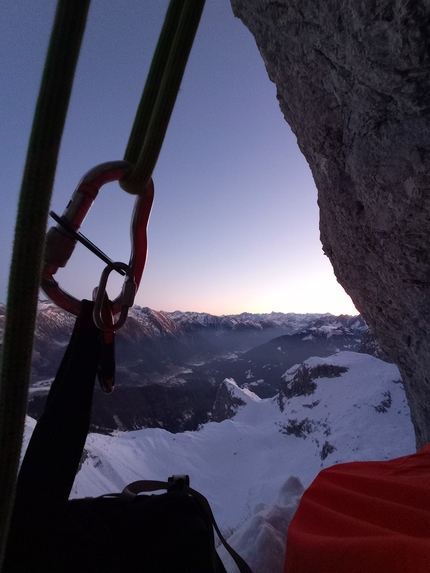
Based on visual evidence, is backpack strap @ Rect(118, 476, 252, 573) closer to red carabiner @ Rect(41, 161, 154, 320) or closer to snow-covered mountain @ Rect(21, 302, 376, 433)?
red carabiner @ Rect(41, 161, 154, 320)

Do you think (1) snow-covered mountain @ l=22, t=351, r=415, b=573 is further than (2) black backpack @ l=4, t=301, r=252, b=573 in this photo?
Yes

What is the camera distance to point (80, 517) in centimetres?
75

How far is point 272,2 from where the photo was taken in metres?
2.72

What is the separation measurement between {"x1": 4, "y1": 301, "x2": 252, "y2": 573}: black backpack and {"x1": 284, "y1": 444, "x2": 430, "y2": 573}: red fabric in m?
0.27

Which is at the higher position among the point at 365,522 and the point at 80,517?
the point at 80,517

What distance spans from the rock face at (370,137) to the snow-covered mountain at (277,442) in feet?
48.7

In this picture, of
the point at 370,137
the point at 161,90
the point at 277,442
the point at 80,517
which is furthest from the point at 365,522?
the point at 277,442

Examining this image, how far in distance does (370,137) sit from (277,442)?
33.0m

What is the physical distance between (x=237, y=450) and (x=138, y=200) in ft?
108

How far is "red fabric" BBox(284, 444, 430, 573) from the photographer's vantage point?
819 mm

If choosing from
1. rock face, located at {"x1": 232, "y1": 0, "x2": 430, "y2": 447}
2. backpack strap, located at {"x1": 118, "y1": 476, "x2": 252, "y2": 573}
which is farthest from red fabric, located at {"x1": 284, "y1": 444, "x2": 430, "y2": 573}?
rock face, located at {"x1": 232, "y1": 0, "x2": 430, "y2": 447}

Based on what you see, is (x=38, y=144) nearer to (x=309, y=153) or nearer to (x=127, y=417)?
(x=309, y=153)

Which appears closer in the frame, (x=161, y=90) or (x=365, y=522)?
(x=161, y=90)

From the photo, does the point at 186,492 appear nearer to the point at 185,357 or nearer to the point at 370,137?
the point at 370,137
